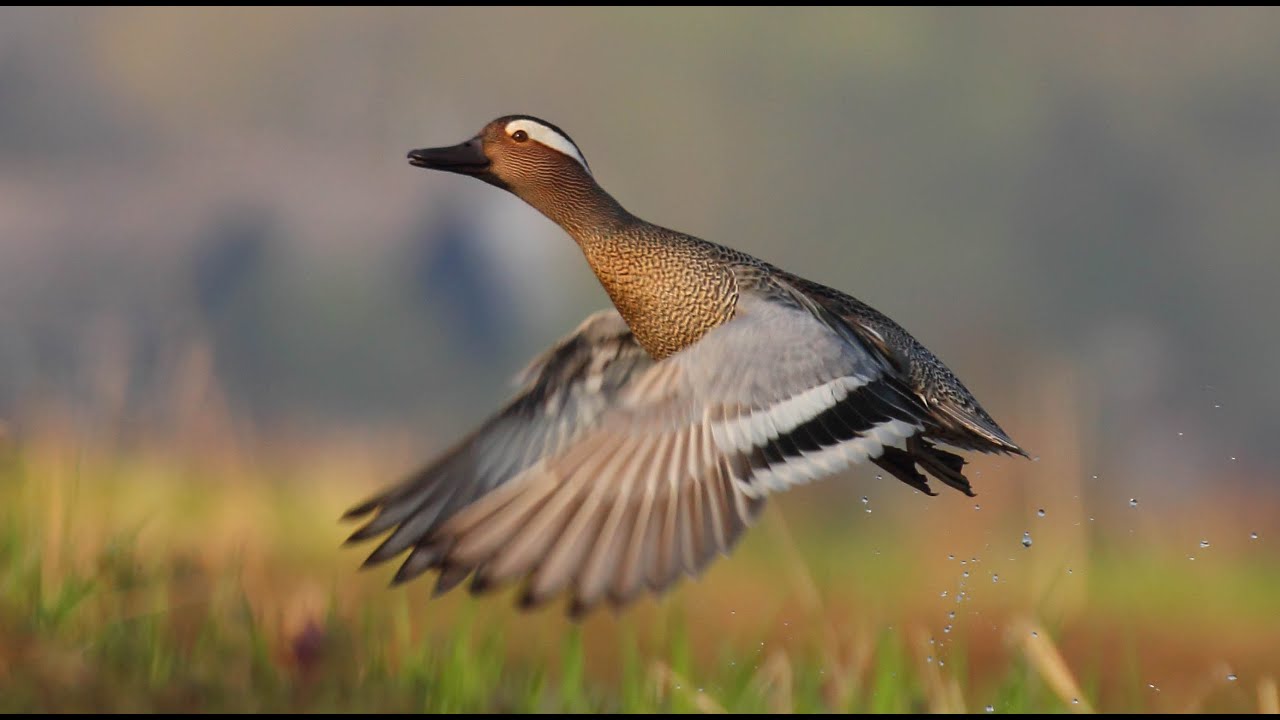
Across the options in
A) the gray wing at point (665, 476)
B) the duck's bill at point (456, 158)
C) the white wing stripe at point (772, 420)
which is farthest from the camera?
the duck's bill at point (456, 158)

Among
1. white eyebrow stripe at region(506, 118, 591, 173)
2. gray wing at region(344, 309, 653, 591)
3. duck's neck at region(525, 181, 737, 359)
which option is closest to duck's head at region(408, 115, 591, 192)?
white eyebrow stripe at region(506, 118, 591, 173)

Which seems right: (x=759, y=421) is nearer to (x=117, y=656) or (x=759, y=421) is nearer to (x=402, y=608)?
(x=402, y=608)

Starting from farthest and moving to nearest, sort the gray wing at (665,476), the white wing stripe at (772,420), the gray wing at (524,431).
→ the gray wing at (524,431) < the white wing stripe at (772,420) < the gray wing at (665,476)

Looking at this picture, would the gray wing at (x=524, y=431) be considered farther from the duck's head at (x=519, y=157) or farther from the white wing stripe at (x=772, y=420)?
the white wing stripe at (x=772, y=420)

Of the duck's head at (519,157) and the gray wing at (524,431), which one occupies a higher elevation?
the duck's head at (519,157)

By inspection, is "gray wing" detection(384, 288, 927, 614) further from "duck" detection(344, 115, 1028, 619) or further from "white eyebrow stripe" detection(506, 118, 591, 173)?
"white eyebrow stripe" detection(506, 118, 591, 173)

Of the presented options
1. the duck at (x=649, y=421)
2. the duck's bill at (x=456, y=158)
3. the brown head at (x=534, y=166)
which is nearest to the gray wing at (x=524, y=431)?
the duck at (x=649, y=421)

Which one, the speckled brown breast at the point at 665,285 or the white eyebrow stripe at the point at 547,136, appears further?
the white eyebrow stripe at the point at 547,136

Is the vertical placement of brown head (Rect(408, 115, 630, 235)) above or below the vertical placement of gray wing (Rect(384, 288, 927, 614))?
above
